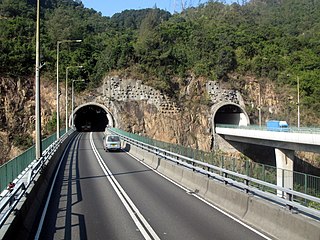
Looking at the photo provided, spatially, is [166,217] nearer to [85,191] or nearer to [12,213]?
[12,213]

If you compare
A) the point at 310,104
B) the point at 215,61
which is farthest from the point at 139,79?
the point at 310,104

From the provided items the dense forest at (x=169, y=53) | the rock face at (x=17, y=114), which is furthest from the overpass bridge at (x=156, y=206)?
the dense forest at (x=169, y=53)

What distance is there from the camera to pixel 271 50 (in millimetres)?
96000

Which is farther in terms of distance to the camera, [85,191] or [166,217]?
[85,191]

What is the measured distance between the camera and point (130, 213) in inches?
519

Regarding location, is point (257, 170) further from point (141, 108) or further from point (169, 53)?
point (169, 53)

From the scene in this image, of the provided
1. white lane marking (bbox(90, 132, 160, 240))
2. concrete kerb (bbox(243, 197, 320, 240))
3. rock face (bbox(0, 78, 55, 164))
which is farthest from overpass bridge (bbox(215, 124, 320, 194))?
rock face (bbox(0, 78, 55, 164))

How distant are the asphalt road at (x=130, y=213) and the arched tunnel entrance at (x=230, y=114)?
2257 inches

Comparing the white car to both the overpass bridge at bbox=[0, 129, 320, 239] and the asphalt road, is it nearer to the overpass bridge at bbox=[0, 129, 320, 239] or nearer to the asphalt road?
the asphalt road

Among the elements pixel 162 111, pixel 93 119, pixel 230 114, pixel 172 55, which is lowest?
pixel 93 119

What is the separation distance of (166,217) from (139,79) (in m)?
68.3

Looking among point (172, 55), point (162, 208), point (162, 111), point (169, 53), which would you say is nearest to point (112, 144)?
point (162, 208)

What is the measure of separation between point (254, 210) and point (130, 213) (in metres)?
3.91

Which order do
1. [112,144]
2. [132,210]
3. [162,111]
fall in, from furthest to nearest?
[162,111], [112,144], [132,210]
